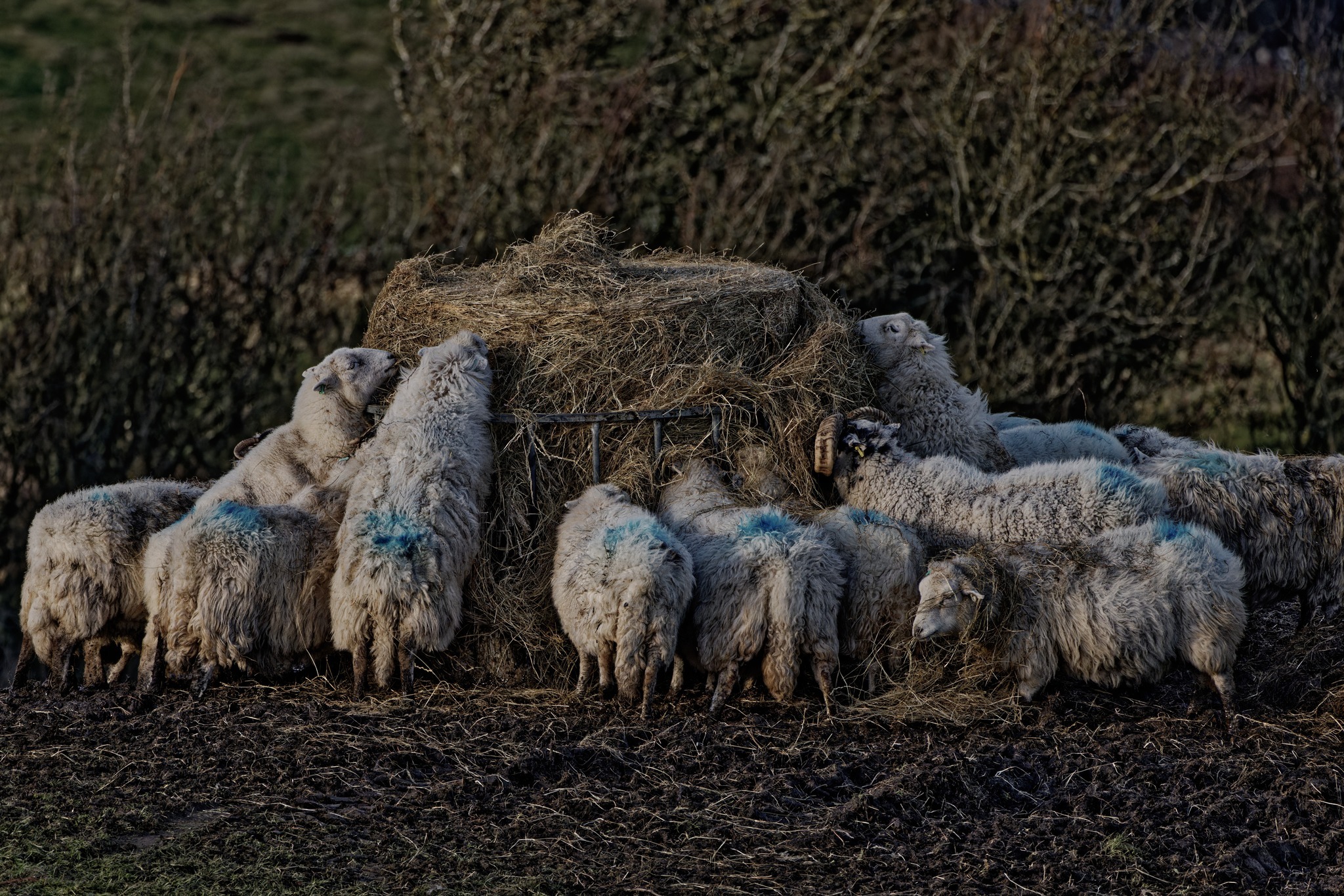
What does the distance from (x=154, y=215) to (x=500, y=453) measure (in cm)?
574

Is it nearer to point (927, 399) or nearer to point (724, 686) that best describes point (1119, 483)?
point (927, 399)

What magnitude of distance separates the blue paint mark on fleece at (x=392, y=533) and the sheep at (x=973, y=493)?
2.30 metres

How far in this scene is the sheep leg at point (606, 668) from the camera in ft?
21.5

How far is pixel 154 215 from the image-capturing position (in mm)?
11672

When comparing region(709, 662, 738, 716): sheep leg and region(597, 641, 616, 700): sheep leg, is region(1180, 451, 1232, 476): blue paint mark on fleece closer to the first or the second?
region(709, 662, 738, 716): sheep leg

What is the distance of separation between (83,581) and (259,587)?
3.62 ft

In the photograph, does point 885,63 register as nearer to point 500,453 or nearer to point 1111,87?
point 1111,87

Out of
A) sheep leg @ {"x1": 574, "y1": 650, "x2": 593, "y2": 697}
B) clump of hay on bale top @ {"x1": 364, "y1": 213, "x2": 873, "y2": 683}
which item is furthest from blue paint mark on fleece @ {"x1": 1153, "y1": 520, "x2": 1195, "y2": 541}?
sheep leg @ {"x1": 574, "y1": 650, "x2": 593, "y2": 697}

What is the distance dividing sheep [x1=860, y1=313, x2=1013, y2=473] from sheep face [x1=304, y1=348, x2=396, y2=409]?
3.14m

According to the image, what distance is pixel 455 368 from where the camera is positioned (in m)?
7.60

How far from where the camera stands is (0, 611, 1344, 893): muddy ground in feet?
16.2

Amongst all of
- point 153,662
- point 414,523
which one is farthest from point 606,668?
point 153,662

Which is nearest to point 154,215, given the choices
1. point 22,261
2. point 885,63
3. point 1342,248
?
point 22,261

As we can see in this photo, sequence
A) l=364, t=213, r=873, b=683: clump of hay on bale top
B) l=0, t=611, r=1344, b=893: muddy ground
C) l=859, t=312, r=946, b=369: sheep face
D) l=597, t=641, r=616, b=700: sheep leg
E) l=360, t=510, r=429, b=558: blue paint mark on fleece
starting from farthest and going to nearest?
l=859, t=312, r=946, b=369: sheep face < l=364, t=213, r=873, b=683: clump of hay on bale top < l=360, t=510, r=429, b=558: blue paint mark on fleece < l=597, t=641, r=616, b=700: sheep leg < l=0, t=611, r=1344, b=893: muddy ground
